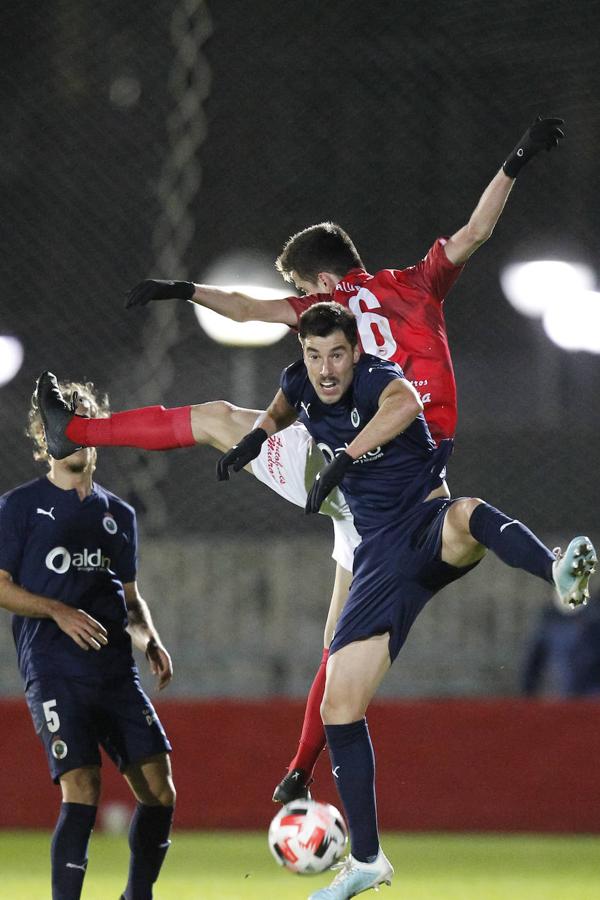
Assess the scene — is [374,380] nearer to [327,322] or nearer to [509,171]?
[327,322]

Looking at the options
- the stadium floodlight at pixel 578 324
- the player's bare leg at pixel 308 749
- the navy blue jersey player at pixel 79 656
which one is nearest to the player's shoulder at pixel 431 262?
the navy blue jersey player at pixel 79 656

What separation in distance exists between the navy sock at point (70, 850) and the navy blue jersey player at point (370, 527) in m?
0.85

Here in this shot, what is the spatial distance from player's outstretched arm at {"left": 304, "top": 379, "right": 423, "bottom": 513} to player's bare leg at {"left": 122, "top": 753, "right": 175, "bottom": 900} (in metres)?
1.23

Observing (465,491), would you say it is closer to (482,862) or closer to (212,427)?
(482,862)

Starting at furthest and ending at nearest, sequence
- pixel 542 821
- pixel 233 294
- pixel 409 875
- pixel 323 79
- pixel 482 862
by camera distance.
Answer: pixel 323 79 → pixel 542 821 → pixel 482 862 → pixel 409 875 → pixel 233 294

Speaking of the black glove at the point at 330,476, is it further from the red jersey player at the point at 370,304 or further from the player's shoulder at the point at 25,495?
the player's shoulder at the point at 25,495

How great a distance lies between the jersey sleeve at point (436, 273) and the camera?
5574 millimetres

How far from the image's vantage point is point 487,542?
4.81 meters

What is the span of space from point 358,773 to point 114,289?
18.4 ft

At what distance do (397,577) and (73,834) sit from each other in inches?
55.1

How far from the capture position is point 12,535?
5.42 metres

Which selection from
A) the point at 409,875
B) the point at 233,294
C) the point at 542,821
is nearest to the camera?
the point at 233,294

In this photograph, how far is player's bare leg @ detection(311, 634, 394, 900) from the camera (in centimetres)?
495

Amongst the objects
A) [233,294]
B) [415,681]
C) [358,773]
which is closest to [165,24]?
[415,681]
